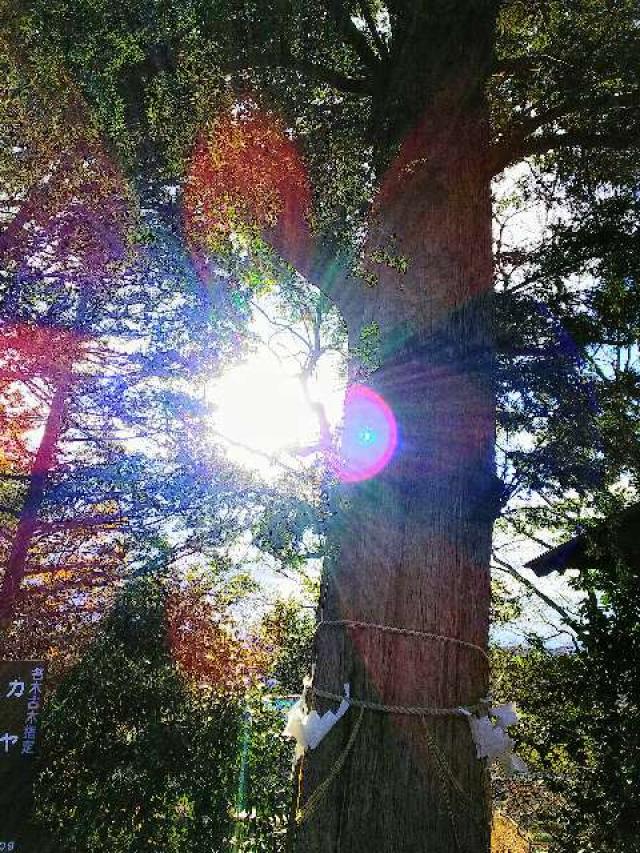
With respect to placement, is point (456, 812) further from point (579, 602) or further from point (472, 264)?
point (579, 602)

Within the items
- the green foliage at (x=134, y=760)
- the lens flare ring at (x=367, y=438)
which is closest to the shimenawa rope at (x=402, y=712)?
the lens flare ring at (x=367, y=438)

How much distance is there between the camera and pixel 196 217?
3.34 meters

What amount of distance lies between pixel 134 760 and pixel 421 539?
17.1 feet

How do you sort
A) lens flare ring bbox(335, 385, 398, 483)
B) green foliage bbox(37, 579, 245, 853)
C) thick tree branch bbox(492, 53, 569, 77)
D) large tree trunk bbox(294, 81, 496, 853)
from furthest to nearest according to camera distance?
green foliage bbox(37, 579, 245, 853) → thick tree branch bbox(492, 53, 569, 77) → lens flare ring bbox(335, 385, 398, 483) → large tree trunk bbox(294, 81, 496, 853)

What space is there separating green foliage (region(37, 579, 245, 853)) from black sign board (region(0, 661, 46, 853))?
1.20 m

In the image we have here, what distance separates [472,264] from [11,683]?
14.3 ft

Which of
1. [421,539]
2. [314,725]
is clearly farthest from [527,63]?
[314,725]

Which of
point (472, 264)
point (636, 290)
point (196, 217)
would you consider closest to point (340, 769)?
point (472, 264)

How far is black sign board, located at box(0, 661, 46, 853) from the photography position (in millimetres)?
3928

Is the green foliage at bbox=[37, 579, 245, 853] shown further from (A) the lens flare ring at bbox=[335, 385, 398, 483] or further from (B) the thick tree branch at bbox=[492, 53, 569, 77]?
(B) the thick tree branch at bbox=[492, 53, 569, 77]

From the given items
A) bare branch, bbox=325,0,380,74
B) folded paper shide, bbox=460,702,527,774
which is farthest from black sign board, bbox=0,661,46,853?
bare branch, bbox=325,0,380,74

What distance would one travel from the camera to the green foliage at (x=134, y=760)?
5406mm

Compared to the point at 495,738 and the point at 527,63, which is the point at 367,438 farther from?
the point at 527,63

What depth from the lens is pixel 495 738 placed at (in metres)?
1.57
